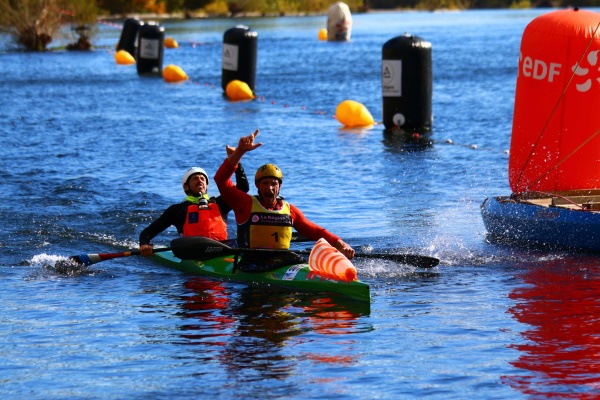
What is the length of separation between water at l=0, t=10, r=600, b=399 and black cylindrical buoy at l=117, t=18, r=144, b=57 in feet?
58.0

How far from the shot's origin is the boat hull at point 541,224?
43.2ft

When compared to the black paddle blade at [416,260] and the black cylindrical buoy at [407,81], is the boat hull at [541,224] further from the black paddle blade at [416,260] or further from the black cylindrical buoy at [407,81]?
the black cylindrical buoy at [407,81]

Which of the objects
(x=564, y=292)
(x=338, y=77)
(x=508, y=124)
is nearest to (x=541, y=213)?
(x=564, y=292)

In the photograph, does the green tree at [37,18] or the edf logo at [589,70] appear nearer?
the edf logo at [589,70]

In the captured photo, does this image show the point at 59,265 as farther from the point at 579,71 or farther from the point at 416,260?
the point at 579,71

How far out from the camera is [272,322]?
35.7 feet

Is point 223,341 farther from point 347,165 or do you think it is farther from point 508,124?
point 508,124

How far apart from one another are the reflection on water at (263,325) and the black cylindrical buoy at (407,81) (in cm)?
1275

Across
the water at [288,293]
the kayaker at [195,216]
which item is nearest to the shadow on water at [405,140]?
the water at [288,293]

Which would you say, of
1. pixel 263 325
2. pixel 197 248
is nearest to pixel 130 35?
pixel 197 248

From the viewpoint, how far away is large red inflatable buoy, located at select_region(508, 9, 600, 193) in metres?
14.1

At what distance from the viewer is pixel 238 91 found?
33406 millimetres

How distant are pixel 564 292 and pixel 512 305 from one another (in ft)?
2.45

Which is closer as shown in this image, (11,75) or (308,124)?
(308,124)
